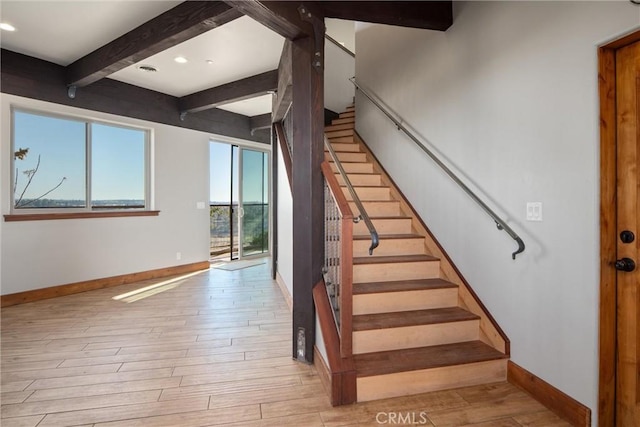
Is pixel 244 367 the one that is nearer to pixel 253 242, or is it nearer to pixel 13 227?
pixel 13 227

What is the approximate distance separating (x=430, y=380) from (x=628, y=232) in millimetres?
1329

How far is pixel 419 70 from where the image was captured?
3.24 m

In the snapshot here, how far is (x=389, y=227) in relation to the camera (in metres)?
3.24

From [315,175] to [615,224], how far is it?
1714 millimetres

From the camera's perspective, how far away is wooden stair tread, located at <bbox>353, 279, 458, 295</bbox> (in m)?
2.46

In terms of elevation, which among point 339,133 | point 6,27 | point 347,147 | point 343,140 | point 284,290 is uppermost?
point 6,27

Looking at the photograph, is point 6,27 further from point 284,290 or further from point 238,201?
point 238,201

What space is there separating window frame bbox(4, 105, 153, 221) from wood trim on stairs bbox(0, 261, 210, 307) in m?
0.89

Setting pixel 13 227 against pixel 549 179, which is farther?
pixel 13 227

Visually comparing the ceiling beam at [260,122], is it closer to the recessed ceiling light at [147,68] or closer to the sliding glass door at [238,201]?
the sliding glass door at [238,201]

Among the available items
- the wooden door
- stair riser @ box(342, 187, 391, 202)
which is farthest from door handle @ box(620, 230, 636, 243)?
stair riser @ box(342, 187, 391, 202)

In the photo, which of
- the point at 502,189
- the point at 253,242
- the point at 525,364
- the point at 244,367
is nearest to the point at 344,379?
the point at 244,367

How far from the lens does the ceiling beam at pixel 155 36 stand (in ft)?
8.73

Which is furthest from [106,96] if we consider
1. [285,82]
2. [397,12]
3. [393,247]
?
[393,247]
